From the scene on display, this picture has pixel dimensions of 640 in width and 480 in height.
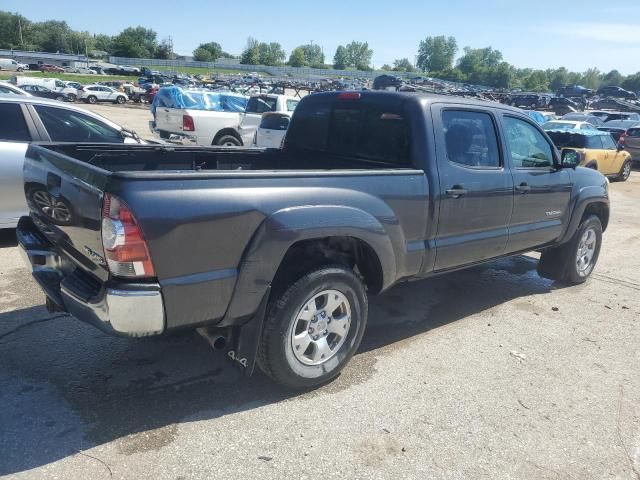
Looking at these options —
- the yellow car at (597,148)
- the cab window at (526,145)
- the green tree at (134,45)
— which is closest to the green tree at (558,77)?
the green tree at (134,45)

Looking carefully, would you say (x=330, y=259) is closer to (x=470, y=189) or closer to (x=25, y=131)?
(x=470, y=189)

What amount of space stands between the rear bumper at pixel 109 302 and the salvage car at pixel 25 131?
3080 mm

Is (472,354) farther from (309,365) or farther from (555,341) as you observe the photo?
(309,365)

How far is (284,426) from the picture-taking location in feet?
10.3

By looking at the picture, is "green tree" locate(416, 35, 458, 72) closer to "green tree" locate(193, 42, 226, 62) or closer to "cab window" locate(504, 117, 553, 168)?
"green tree" locate(193, 42, 226, 62)

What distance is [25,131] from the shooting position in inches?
237

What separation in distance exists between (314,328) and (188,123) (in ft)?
36.0

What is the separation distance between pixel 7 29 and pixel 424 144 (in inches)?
6643

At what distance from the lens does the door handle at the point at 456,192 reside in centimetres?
401

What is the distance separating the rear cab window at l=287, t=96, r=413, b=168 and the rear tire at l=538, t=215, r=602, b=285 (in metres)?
2.77

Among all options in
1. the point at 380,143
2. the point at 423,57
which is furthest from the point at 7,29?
the point at 380,143

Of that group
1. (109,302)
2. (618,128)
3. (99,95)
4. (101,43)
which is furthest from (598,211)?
(101,43)

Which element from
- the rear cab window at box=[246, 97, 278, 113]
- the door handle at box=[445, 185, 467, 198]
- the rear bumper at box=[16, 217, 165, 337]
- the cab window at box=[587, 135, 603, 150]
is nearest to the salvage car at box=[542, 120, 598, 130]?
the cab window at box=[587, 135, 603, 150]

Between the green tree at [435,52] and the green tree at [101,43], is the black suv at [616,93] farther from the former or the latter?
the green tree at [101,43]
